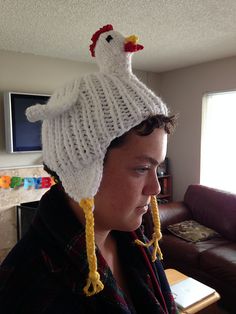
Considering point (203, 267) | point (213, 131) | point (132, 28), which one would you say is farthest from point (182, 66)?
point (203, 267)

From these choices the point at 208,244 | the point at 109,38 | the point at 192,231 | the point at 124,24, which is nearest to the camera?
the point at 109,38

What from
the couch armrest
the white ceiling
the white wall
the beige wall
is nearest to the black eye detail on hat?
the white ceiling

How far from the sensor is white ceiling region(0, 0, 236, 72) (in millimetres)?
1750

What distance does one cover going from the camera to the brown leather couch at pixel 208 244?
217cm

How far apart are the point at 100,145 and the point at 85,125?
54 millimetres

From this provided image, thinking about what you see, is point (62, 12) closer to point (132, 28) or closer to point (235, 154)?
point (132, 28)

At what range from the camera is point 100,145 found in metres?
0.59

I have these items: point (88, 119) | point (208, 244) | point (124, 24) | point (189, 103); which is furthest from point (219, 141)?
point (88, 119)

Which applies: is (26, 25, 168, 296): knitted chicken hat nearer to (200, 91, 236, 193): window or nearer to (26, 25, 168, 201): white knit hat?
(26, 25, 168, 201): white knit hat

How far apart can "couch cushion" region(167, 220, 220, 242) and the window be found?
2.16 feet

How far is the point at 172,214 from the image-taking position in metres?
3.04

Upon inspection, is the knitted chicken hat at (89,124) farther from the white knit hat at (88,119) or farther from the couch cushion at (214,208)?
the couch cushion at (214,208)

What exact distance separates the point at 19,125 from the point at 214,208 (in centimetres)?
219

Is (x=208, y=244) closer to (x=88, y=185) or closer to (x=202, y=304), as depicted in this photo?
(x=202, y=304)
